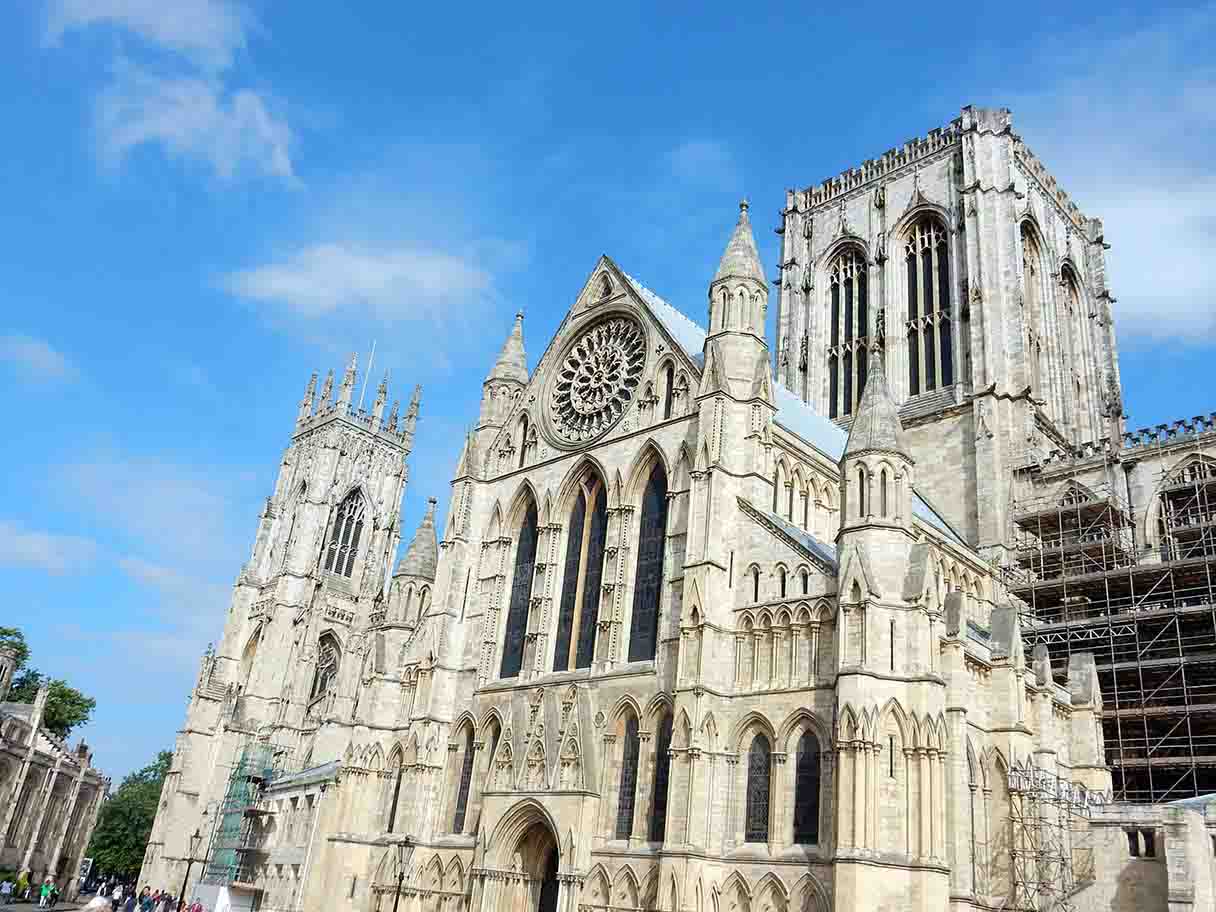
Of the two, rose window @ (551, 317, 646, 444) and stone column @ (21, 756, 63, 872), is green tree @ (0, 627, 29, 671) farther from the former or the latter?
rose window @ (551, 317, 646, 444)

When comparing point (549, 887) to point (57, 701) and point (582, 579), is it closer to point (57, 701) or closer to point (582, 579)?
point (582, 579)

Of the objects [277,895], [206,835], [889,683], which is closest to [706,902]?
[889,683]

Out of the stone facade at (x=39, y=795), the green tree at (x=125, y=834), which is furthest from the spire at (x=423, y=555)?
the green tree at (x=125, y=834)

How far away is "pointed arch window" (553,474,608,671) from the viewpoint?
3116 centimetres

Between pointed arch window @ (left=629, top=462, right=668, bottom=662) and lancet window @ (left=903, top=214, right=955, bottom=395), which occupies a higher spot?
lancet window @ (left=903, top=214, right=955, bottom=395)

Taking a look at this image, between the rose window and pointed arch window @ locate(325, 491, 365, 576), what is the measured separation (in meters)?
42.2

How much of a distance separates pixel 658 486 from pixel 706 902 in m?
11.9

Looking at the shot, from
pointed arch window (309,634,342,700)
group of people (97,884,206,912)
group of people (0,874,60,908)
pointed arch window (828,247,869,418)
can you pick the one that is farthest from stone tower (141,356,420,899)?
pointed arch window (828,247,869,418)

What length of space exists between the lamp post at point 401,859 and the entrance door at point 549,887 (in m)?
4.72

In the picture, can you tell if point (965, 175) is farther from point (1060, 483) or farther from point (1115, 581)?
point (1115, 581)

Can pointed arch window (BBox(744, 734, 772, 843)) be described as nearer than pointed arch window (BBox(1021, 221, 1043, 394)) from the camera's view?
Yes

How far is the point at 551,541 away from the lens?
110ft

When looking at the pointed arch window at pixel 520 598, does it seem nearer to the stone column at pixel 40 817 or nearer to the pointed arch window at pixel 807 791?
the pointed arch window at pixel 807 791

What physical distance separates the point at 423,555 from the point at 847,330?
25.9 m
